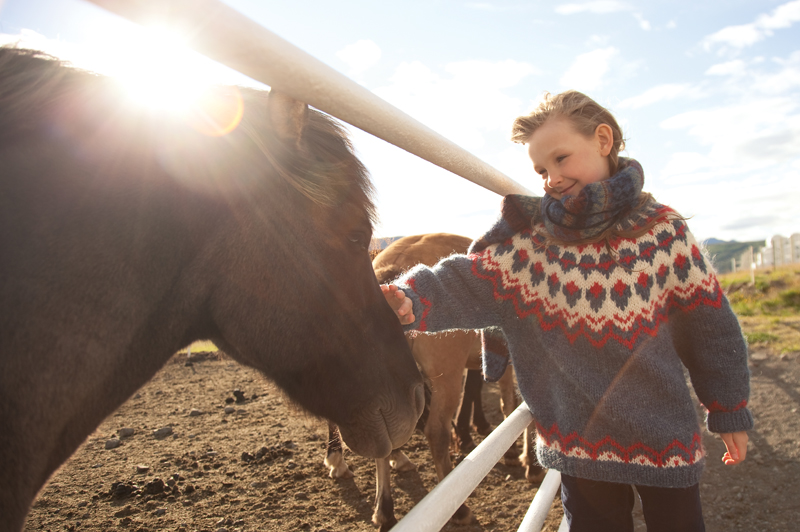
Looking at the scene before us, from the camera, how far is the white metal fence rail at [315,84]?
64cm

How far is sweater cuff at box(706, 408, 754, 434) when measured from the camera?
140 centimetres

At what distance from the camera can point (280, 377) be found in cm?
122

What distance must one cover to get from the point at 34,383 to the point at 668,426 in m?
1.69

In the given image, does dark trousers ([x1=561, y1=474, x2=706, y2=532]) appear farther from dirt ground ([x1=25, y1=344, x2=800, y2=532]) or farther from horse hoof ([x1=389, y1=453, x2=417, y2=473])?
horse hoof ([x1=389, y1=453, x2=417, y2=473])

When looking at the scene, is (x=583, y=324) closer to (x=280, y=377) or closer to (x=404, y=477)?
(x=280, y=377)

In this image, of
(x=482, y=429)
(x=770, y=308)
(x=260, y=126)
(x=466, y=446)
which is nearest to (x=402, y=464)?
(x=466, y=446)

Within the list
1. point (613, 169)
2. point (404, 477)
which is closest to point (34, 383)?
point (613, 169)

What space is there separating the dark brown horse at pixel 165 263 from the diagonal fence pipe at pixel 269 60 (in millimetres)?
199

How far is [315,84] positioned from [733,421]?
1.60 meters

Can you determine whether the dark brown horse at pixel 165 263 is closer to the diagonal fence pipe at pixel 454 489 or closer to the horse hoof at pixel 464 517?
the diagonal fence pipe at pixel 454 489

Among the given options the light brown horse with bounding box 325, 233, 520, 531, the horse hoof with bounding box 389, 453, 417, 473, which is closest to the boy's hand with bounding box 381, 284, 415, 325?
the light brown horse with bounding box 325, 233, 520, 531

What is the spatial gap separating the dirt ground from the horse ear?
1601 millimetres

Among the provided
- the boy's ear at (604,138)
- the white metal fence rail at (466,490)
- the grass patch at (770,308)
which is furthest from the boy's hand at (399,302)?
the grass patch at (770,308)

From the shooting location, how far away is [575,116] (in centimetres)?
164
